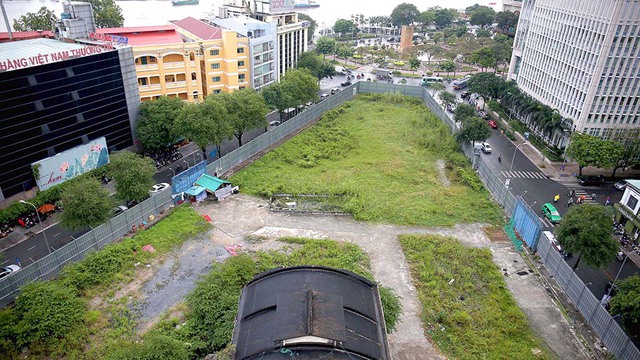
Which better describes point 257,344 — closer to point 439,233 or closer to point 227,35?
point 439,233

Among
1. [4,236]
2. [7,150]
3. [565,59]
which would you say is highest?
[565,59]

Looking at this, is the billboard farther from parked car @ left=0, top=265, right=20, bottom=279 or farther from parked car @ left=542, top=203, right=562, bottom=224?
parked car @ left=542, top=203, right=562, bottom=224

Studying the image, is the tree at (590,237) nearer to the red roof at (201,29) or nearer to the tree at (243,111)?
the tree at (243,111)

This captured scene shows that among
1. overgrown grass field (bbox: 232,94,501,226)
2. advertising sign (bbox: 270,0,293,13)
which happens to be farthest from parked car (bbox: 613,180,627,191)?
advertising sign (bbox: 270,0,293,13)

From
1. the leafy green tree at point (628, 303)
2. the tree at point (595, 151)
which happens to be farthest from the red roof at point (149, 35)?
the leafy green tree at point (628, 303)

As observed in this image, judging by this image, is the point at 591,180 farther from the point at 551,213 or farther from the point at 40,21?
the point at 40,21

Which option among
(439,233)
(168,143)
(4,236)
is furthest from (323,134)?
(4,236)
